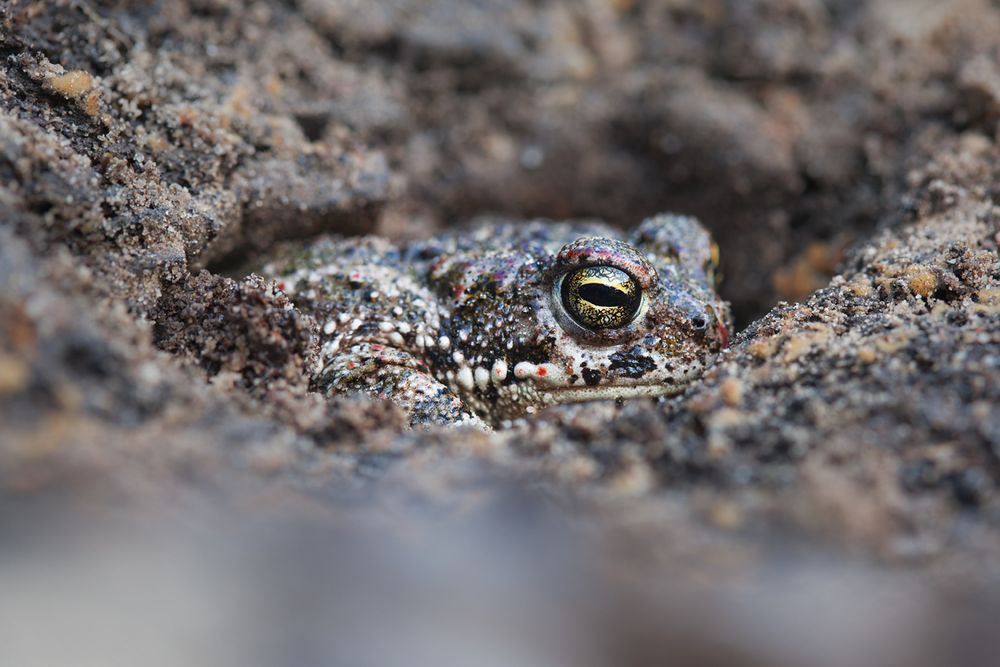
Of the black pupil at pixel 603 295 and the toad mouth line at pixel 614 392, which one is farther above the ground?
the black pupil at pixel 603 295

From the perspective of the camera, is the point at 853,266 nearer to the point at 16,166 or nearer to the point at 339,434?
the point at 339,434

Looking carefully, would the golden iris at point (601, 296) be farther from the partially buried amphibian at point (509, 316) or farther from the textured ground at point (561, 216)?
the textured ground at point (561, 216)

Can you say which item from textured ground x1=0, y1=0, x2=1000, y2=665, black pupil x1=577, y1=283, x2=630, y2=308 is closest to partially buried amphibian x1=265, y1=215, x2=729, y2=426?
black pupil x1=577, y1=283, x2=630, y2=308

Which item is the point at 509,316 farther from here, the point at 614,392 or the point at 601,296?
the point at 614,392

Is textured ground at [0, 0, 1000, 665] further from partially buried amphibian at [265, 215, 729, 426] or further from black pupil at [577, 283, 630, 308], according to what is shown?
black pupil at [577, 283, 630, 308]

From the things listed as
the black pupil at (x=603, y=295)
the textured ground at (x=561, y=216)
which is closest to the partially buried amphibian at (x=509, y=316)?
the black pupil at (x=603, y=295)

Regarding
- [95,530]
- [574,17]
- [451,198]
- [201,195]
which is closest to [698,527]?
[95,530]
